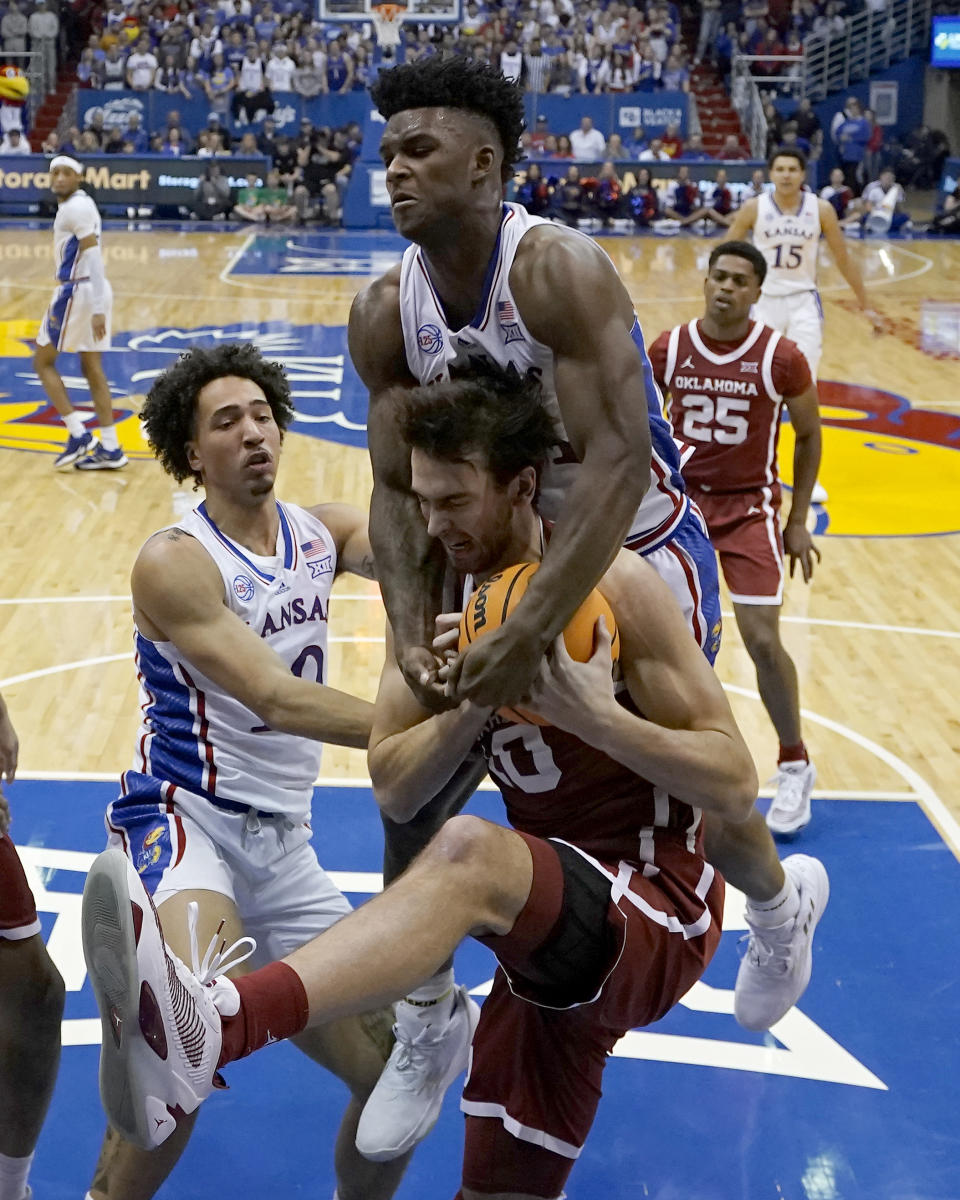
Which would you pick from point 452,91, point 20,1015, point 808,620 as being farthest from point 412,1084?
point 808,620

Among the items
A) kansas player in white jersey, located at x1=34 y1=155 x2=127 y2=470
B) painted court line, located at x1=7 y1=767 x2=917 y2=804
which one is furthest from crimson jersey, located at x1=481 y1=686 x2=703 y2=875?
kansas player in white jersey, located at x1=34 y1=155 x2=127 y2=470

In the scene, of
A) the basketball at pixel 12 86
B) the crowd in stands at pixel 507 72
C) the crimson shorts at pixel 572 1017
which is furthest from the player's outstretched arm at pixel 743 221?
the basketball at pixel 12 86

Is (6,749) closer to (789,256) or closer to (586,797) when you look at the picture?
(586,797)

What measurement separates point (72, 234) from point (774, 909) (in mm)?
7824

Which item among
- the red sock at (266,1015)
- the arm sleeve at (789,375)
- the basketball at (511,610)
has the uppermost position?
the arm sleeve at (789,375)

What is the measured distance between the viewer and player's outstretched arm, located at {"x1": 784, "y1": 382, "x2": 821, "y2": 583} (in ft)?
19.7

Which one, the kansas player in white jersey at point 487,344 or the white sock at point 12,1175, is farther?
the white sock at point 12,1175

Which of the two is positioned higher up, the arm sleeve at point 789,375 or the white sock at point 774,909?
the arm sleeve at point 789,375

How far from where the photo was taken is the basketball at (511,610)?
2.98 metres

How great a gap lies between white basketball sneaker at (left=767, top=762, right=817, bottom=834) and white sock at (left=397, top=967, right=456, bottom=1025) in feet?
7.80

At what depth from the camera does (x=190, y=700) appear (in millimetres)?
3764

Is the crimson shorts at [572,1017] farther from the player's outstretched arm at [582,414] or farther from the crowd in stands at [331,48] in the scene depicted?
the crowd in stands at [331,48]

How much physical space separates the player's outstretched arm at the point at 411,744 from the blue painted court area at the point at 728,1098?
1.26 metres

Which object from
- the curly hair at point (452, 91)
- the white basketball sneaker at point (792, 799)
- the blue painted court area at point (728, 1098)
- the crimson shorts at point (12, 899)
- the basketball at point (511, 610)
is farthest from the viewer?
the white basketball sneaker at point (792, 799)
